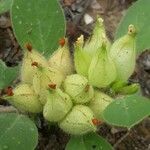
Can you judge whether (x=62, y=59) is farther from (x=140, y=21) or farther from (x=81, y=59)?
(x=140, y=21)

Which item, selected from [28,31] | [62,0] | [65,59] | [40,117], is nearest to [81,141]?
[40,117]

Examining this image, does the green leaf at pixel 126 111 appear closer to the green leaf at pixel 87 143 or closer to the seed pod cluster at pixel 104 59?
the seed pod cluster at pixel 104 59

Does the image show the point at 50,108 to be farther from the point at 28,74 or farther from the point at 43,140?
the point at 43,140

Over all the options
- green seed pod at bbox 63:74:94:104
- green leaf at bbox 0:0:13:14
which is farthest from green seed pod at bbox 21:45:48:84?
green leaf at bbox 0:0:13:14

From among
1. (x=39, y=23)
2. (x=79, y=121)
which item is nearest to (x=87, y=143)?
(x=79, y=121)

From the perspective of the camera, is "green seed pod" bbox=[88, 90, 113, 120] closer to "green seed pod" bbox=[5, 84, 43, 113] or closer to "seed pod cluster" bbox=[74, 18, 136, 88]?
"seed pod cluster" bbox=[74, 18, 136, 88]

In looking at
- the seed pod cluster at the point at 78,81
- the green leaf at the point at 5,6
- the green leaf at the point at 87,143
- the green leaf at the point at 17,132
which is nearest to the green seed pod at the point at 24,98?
the seed pod cluster at the point at 78,81
